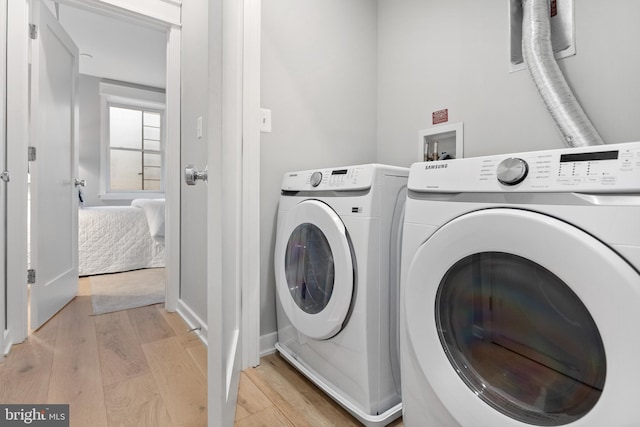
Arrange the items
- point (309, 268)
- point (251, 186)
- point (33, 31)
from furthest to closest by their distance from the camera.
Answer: point (33, 31), point (251, 186), point (309, 268)

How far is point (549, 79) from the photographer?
1142mm

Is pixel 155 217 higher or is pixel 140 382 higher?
pixel 155 217

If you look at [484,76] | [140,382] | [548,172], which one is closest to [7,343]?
[140,382]

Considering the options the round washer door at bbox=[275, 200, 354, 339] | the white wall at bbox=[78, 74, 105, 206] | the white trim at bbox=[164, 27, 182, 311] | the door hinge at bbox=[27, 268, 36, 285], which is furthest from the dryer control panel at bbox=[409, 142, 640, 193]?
Result: the white wall at bbox=[78, 74, 105, 206]

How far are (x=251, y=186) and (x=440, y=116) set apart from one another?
102 cm

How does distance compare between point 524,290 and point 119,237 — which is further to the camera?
point 119,237

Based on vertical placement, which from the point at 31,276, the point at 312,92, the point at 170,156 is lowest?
the point at 31,276

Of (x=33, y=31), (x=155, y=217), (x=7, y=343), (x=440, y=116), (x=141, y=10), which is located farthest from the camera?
(x=155, y=217)

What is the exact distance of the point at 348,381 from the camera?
1058mm

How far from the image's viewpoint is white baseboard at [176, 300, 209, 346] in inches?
65.0

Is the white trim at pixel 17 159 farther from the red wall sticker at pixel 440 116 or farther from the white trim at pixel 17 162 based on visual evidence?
the red wall sticker at pixel 440 116

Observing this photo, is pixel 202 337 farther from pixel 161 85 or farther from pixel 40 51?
pixel 161 85

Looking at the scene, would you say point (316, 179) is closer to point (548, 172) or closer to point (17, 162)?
point (548, 172)

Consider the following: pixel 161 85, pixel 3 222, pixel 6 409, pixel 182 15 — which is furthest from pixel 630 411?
pixel 161 85
